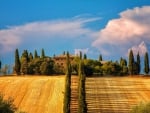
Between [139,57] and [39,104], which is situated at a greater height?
[139,57]

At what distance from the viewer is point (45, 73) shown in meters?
150

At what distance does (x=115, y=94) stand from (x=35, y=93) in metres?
17.3

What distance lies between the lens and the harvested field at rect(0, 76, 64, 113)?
86.7 metres

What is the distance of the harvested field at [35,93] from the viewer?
86.7 meters

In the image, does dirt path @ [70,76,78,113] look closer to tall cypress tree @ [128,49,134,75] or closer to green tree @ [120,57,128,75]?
tall cypress tree @ [128,49,134,75]

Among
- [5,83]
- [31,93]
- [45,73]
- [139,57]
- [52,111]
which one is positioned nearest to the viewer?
[52,111]

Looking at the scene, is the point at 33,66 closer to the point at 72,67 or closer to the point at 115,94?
the point at 72,67

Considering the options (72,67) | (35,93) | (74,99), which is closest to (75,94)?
(74,99)

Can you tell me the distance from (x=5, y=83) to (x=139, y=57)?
6721 cm

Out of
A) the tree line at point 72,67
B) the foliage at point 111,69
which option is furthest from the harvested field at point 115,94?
the foliage at point 111,69

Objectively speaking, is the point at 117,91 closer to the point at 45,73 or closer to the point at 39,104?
the point at 39,104

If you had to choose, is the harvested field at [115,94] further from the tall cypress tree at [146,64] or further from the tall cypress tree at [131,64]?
the tall cypress tree at [146,64]

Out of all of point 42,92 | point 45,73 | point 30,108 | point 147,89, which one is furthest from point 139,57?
point 30,108

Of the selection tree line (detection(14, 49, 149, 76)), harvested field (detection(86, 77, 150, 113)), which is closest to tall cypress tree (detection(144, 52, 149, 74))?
tree line (detection(14, 49, 149, 76))
